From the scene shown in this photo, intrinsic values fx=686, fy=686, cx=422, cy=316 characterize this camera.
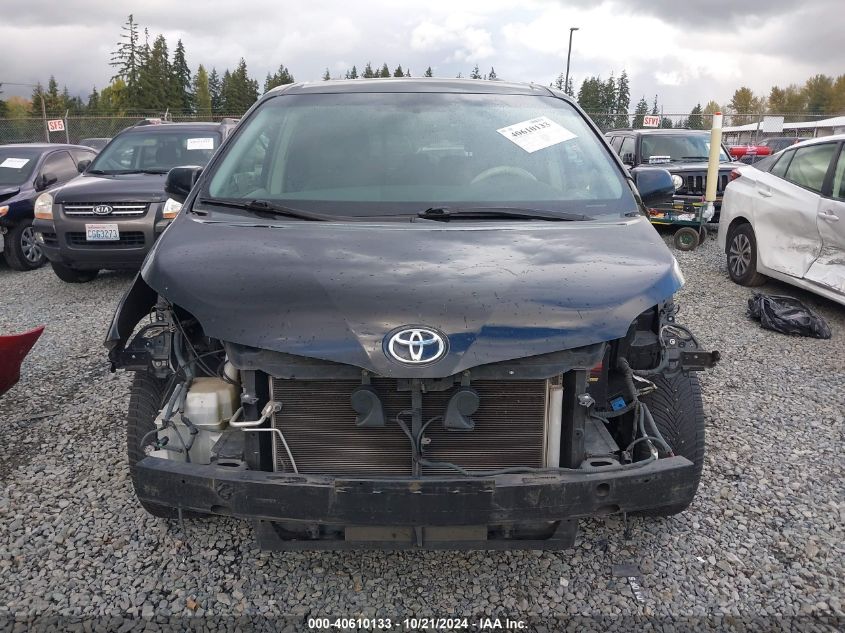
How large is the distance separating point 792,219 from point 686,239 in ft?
10.2

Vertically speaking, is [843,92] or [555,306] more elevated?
[843,92]

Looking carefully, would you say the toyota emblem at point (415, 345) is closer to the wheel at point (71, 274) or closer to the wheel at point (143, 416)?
the wheel at point (143, 416)

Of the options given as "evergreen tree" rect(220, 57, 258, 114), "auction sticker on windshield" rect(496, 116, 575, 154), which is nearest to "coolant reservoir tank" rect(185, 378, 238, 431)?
"auction sticker on windshield" rect(496, 116, 575, 154)

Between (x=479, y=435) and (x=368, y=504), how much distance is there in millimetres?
438

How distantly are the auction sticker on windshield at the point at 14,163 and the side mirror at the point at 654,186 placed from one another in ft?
28.4

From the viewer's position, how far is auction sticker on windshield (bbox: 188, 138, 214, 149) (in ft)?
27.0

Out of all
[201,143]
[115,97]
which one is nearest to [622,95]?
[115,97]

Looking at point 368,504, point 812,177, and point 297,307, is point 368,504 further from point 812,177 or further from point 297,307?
point 812,177

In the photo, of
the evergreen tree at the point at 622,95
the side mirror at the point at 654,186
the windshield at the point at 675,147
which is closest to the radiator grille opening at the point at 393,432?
the side mirror at the point at 654,186

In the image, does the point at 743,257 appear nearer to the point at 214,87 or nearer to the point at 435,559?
the point at 435,559

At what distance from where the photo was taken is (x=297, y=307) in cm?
220

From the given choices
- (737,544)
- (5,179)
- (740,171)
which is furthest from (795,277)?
(5,179)

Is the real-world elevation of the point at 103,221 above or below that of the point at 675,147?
below

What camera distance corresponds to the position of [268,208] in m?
2.90
